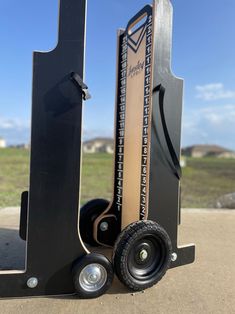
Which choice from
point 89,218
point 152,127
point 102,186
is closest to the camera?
point 152,127

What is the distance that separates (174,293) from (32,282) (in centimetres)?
134

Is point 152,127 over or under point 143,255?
over

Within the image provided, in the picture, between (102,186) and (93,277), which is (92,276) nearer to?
(93,277)

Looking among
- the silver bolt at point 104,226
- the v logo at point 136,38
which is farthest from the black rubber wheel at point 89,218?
the v logo at point 136,38

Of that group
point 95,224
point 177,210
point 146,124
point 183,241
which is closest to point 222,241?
point 183,241

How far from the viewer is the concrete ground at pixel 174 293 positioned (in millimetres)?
3092

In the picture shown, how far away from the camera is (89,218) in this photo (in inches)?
181

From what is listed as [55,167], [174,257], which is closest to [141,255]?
[174,257]

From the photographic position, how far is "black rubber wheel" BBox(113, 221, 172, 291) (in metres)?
3.33

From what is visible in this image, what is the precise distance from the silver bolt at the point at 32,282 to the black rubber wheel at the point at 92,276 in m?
0.34

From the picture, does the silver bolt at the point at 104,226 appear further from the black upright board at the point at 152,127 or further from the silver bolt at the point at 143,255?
the silver bolt at the point at 143,255

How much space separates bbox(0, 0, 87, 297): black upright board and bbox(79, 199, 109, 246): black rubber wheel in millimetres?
1259

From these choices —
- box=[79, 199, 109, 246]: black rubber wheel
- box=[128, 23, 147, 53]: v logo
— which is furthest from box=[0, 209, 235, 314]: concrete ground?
box=[128, 23, 147, 53]: v logo

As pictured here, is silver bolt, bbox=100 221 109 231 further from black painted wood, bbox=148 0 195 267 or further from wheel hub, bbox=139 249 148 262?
wheel hub, bbox=139 249 148 262
